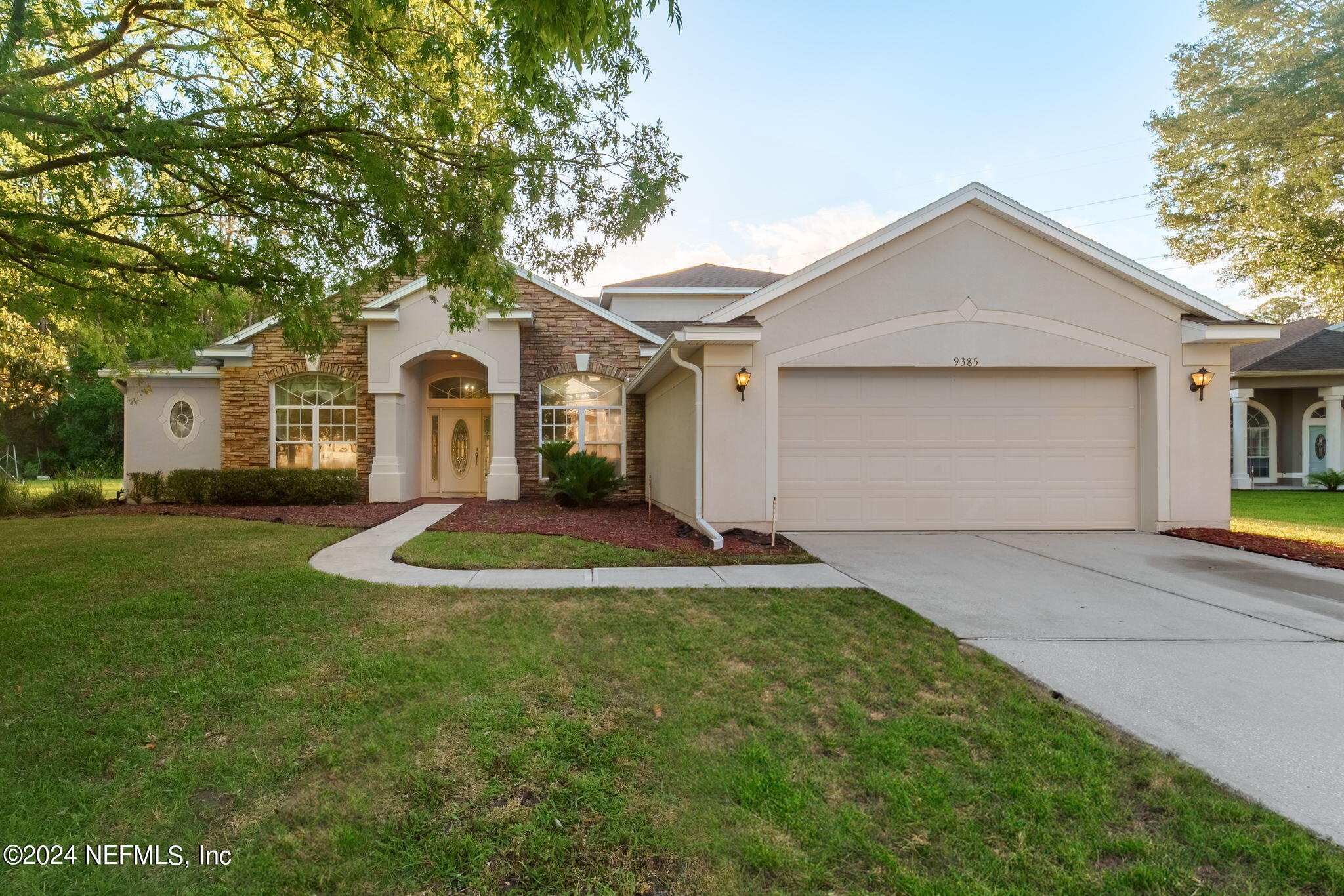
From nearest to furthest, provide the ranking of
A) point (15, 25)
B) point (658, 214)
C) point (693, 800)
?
point (693, 800) → point (15, 25) → point (658, 214)

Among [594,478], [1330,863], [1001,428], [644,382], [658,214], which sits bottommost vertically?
[1330,863]

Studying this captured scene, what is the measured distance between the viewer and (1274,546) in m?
7.95

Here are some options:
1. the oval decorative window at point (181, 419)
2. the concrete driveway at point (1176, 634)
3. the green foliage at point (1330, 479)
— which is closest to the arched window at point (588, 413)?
the concrete driveway at point (1176, 634)

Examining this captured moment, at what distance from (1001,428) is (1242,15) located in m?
15.2

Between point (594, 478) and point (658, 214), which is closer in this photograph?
point (658, 214)

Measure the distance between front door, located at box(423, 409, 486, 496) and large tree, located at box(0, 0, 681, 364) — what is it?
7.70 metres

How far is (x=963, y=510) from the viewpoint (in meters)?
9.34

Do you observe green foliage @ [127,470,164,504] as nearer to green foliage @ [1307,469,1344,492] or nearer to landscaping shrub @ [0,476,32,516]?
landscaping shrub @ [0,476,32,516]

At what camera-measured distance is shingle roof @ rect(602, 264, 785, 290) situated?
63.5ft

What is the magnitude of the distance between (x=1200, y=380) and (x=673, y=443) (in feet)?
25.6

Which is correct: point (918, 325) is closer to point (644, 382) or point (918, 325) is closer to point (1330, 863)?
point (644, 382)

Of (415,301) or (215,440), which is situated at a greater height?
(415,301)

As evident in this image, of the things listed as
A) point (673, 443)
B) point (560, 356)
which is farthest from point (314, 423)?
point (673, 443)

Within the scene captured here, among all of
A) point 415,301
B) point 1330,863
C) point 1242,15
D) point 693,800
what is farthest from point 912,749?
point 1242,15
